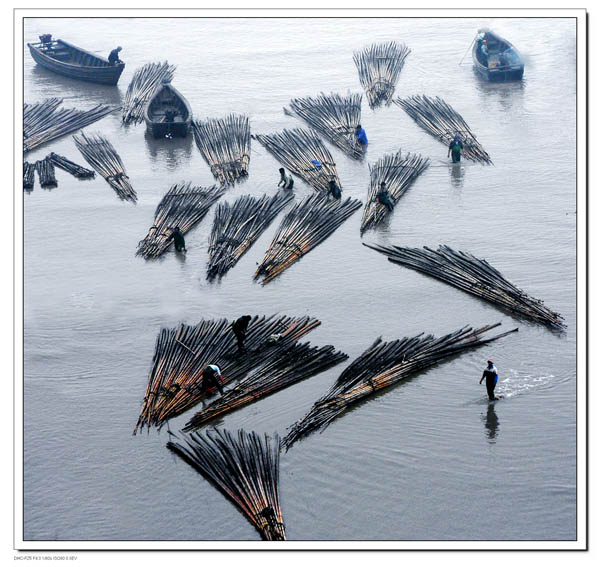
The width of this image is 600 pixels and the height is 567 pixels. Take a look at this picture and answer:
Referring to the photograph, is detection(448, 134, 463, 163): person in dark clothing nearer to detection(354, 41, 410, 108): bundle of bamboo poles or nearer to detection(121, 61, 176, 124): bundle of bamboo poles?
detection(354, 41, 410, 108): bundle of bamboo poles

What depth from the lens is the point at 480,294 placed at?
18.5 metres

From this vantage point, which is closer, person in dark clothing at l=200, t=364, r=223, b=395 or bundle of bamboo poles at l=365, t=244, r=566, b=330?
person in dark clothing at l=200, t=364, r=223, b=395

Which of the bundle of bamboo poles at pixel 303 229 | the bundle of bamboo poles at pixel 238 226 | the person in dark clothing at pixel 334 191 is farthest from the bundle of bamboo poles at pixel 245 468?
the person in dark clothing at pixel 334 191

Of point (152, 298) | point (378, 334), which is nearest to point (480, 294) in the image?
point (378, 334)

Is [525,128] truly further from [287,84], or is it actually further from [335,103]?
[287,84]

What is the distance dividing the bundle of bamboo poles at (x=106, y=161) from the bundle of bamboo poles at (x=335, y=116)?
20.5 ft

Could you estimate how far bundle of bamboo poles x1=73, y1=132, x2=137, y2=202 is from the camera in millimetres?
23578

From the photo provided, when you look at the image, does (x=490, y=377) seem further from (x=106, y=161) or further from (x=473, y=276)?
(x=106, y=161)

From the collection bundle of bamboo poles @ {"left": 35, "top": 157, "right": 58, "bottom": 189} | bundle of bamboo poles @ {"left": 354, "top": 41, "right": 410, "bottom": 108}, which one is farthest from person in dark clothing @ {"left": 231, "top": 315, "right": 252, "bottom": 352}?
bundle of bamboo poles @ {"left": 354, "top": 41, "right": 410, "bottom": 108}

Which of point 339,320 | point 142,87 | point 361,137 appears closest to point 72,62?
point 142,87

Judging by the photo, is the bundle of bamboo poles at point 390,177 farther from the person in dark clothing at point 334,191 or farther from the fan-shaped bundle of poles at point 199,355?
the fan-shaped bundle of poles at point 199,355

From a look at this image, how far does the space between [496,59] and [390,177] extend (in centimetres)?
1010

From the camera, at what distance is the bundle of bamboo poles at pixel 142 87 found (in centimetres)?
2844

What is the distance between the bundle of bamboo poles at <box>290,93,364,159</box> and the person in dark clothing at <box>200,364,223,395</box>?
444 inches
